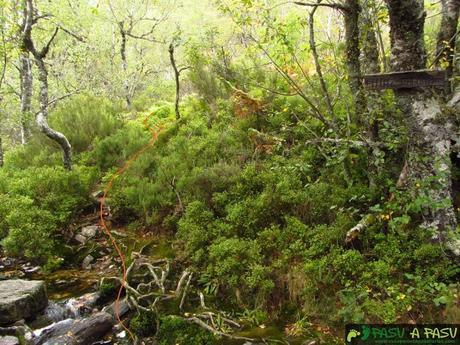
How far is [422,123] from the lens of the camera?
13.3ft

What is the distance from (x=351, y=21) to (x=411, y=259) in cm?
302

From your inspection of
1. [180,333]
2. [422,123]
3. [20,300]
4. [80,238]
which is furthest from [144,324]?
[422,123]

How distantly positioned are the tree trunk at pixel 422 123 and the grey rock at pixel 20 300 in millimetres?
4889

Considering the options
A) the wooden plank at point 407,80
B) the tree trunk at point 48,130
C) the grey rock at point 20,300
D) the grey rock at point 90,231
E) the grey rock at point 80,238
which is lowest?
the grey rock at point 20,300

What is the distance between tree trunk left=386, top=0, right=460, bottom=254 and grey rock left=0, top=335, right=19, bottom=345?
4788mm

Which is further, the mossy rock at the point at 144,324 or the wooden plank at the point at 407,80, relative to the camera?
the mossy rock at the point at 144,324

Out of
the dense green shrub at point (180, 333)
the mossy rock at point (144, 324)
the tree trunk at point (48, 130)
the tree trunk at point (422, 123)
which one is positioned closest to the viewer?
the tree trunk at point (422, 123)

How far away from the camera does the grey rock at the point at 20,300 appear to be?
4.69 meters

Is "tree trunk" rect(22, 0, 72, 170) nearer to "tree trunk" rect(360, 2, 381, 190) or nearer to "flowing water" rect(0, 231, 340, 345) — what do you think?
"flowing water" rect(0, 231, 340, 345)

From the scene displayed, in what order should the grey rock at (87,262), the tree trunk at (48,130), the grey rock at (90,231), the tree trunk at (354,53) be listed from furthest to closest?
the tree trunk at (48,130), the grey rock at (90,231), the grey rock at (87,262), the tree trunk at (354,53)

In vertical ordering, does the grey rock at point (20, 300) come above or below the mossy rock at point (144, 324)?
above

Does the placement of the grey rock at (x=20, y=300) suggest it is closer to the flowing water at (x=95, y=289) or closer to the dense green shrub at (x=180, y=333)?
the flowing water at (x=95, y=289)

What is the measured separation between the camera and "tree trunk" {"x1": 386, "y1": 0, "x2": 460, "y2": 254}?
12.9 ft

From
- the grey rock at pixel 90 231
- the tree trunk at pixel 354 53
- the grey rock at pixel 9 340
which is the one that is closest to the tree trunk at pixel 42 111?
the grey rock at pixel 90 231
